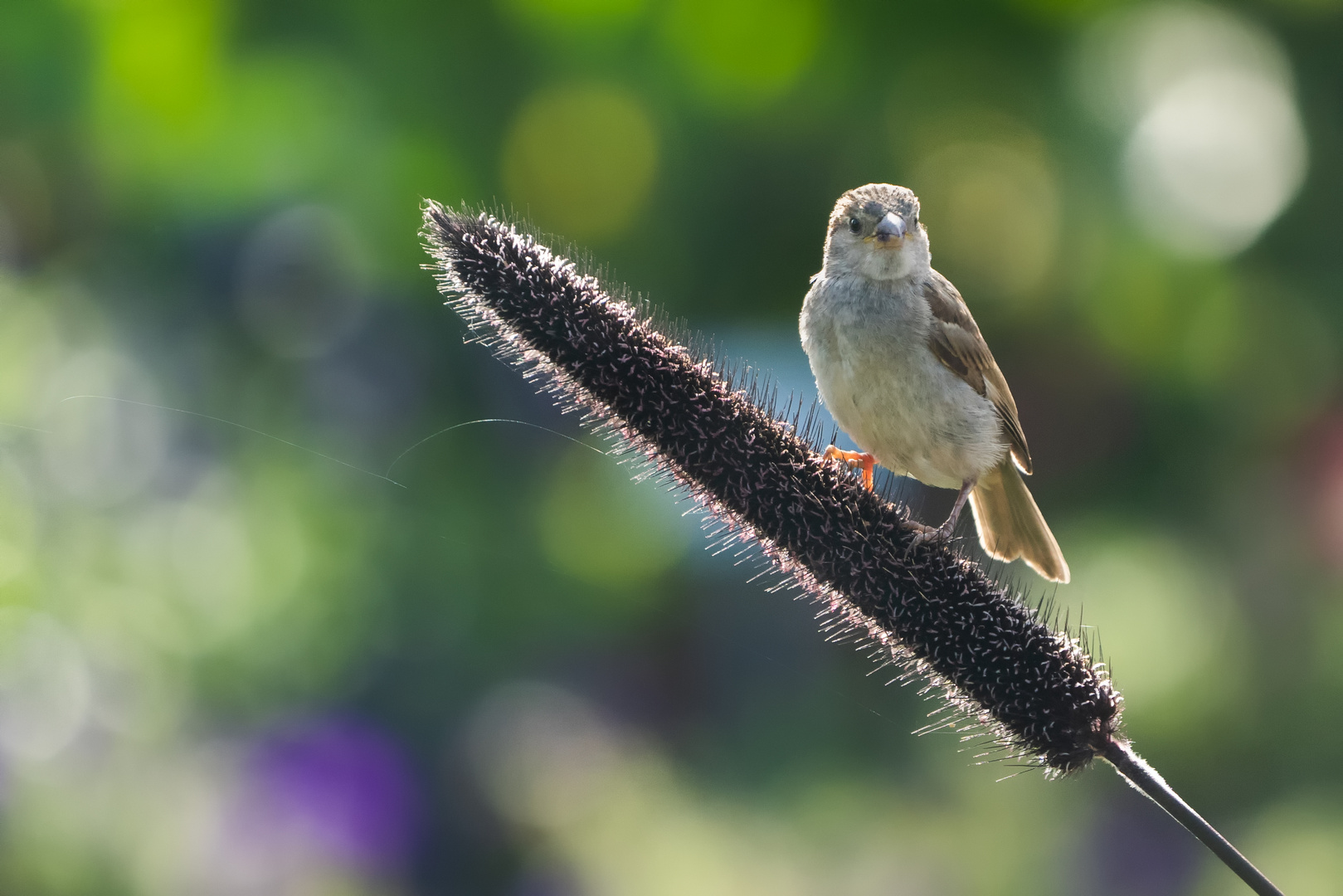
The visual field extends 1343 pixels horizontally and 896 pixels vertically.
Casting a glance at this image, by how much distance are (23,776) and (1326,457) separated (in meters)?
8.07

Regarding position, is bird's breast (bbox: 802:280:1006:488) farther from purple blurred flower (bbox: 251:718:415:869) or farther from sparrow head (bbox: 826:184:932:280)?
purple blurred flower (bbox: 251:718:415:869)

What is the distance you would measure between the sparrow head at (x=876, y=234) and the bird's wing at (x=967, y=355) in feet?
0.40

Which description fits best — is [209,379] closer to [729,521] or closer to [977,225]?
[977,225]

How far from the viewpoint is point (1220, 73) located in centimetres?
775

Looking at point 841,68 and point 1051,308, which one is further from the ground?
point 841,68

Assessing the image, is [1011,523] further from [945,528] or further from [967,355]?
[945,528]

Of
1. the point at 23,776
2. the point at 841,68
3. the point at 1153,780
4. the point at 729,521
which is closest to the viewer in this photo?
the point at 1153,780

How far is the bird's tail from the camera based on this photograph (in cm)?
256

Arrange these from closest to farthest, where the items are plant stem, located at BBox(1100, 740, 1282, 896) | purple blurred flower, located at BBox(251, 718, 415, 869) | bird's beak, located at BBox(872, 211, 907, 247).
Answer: plant stem, located at BBox(1100, 740, 1282, 896) < bird's beak, located at BBox(872, 211, 907, 247) < purple blurred flower, located at BBox(251, 718, 415, 869)

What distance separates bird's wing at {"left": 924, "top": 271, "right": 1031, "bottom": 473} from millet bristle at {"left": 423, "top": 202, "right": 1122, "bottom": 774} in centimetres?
77

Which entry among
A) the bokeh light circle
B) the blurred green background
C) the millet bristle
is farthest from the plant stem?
the bokeh light circle

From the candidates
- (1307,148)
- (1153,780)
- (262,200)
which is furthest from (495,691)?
(1307,148)

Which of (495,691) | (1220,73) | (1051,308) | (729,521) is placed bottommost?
(495,691)

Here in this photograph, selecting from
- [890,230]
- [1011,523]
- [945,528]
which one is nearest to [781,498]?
[945,528]
